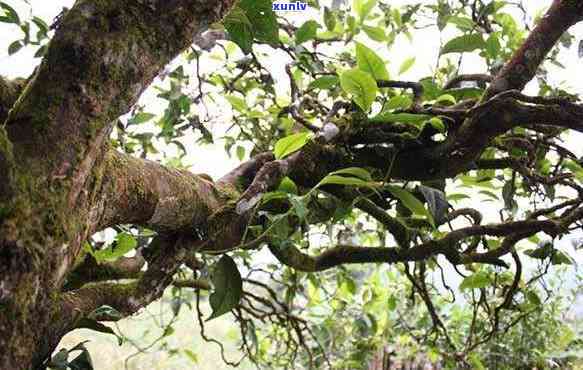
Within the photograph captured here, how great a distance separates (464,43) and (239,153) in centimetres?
67

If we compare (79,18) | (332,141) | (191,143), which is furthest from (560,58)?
(79,18)

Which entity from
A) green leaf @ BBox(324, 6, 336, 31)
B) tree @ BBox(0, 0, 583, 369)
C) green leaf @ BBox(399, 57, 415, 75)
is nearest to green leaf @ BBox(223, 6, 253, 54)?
tree @ BBox(0, 0, 583, 369)

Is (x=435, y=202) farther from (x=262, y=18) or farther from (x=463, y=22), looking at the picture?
(x=463, y=22)

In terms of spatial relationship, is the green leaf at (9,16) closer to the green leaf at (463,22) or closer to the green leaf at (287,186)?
the green leaf at (287,186)

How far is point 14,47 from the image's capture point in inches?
43.8

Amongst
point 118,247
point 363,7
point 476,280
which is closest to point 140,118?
point 118,247

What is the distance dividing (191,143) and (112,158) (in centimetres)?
101

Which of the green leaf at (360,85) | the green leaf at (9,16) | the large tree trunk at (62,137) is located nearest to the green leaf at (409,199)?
the green leaf at (360,85)

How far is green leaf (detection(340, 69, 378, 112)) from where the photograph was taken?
2.11 feet

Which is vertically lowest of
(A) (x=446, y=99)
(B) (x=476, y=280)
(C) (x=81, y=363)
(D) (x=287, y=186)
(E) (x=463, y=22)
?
(C) (x=81, y=363)

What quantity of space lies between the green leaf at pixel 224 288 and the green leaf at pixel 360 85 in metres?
0.25

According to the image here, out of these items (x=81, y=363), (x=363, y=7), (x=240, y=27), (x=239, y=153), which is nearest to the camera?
(x=81, y=363)

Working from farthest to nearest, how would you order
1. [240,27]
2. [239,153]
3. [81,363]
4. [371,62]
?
[239,153] < [371,62] < [240,27] < [81,363]

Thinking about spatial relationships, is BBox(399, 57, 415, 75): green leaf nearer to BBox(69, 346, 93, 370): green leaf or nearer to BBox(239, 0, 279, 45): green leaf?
BBox(239, 0, 279, 45): green leaf
